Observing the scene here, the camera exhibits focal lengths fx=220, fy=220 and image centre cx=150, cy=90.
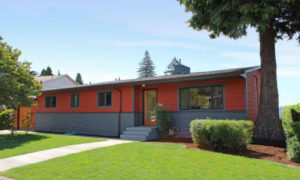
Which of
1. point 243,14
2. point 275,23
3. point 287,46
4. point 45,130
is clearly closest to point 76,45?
point 45,130

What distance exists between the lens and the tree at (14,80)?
Answer: 12.9 m

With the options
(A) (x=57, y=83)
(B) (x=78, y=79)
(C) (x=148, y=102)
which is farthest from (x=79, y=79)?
(C) (x=148, y=102)

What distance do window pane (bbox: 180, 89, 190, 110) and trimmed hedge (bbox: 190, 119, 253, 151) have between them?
3.40 m

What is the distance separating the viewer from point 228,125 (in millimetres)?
7762

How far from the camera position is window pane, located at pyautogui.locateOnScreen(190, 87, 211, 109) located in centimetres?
1114

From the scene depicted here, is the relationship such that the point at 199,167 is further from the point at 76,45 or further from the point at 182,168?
the point at 76,45

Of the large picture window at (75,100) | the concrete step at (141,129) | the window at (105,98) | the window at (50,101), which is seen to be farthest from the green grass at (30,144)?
the window at (50,101)

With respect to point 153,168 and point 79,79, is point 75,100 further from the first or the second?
Result: point 79,79

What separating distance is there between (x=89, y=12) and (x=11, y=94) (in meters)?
6.92

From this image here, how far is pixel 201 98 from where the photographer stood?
11297 millimetres

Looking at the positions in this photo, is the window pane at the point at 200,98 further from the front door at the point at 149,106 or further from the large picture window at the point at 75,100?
the large picture window at the point at 75,100

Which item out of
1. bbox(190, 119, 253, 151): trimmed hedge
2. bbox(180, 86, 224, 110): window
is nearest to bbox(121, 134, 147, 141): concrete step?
bbox(180, 86, 224, 110): window

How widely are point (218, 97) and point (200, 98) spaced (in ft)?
2.98

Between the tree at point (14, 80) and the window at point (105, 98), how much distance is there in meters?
4.16
